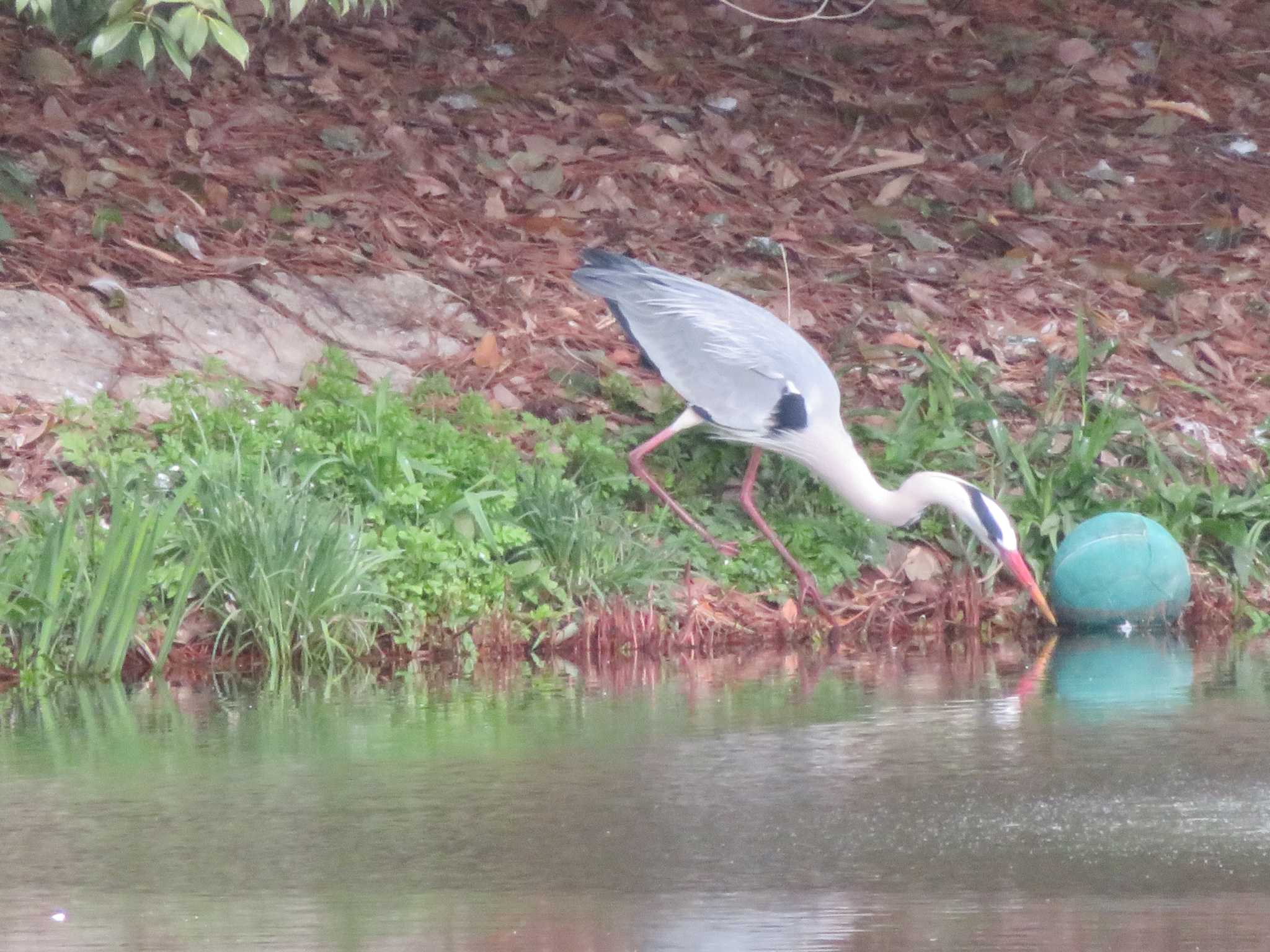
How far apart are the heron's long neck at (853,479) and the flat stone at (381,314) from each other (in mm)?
2324

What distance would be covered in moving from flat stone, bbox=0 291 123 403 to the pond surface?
2.25 meters

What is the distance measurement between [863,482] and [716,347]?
3.20ft

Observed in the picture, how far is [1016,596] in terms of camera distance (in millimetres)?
9930

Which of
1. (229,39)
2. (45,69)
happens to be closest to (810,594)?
(229,39)

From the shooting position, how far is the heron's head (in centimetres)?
933

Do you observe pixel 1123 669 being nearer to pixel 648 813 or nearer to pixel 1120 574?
pixel 1120 574

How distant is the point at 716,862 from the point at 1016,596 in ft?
16.1

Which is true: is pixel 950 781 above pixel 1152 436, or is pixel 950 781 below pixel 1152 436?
below

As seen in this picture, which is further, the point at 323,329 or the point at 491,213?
the point at 491,213

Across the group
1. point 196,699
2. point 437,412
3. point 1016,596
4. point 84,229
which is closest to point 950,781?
point 196,699

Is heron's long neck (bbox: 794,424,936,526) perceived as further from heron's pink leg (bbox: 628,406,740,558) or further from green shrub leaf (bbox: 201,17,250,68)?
green shrub leaf (bbox: 201,17,250,68)

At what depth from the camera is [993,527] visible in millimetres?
9328

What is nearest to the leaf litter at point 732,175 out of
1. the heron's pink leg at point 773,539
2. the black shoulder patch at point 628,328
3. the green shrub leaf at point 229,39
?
the black shoulder patch at point 628,328

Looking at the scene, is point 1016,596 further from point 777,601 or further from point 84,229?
point 84,229
